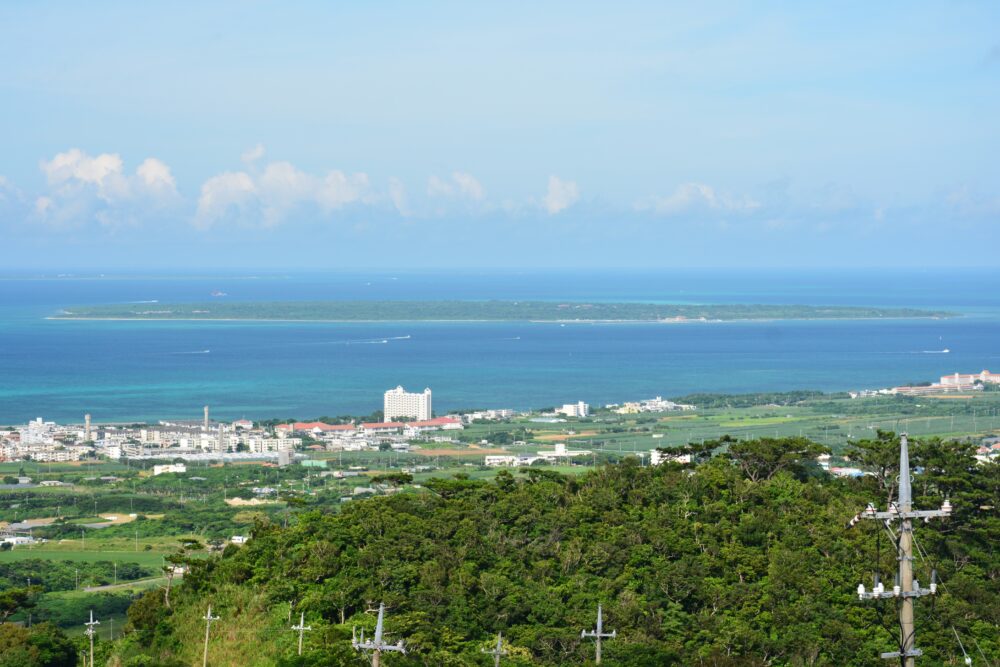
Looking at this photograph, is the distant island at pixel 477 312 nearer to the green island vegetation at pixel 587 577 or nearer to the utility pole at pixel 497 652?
the green island vegetation at pixel 587 577

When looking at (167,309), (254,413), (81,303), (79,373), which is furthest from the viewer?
(81,303)

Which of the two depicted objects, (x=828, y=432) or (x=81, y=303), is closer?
(x=828, y=432)

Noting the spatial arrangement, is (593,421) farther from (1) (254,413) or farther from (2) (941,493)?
(2) (941,493)

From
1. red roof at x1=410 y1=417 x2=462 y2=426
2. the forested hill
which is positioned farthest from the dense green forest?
red roof at x1=410 y1=417 x2=462 y2=426

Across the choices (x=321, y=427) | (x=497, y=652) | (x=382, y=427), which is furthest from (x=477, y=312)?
(x=497, y=652)

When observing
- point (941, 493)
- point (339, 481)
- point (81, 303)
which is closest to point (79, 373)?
point (339, 481)

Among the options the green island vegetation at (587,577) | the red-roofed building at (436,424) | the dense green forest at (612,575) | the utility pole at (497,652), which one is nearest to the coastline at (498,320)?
the red-roofed building at (436,424)
